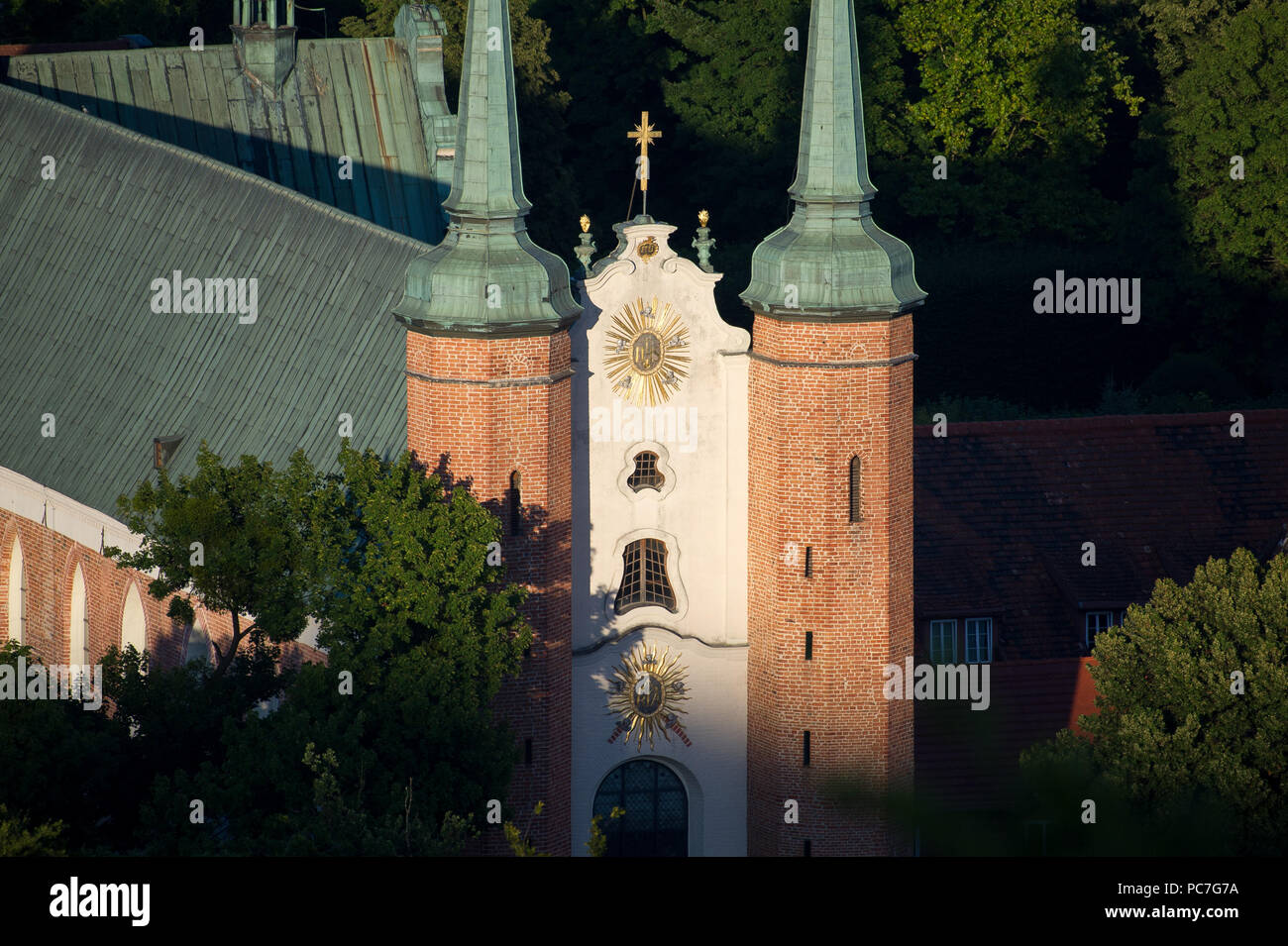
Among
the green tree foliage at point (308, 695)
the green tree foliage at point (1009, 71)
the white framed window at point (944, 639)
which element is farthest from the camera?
the green tree foliage at point (1009, 71)

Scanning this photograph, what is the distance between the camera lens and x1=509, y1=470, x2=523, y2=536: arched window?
4950 cm

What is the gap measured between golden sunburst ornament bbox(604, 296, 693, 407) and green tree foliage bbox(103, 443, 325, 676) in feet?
17.9

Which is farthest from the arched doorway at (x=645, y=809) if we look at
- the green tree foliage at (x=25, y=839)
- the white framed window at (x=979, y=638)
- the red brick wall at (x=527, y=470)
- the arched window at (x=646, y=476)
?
the green tree foliage at (x=25, y=839)

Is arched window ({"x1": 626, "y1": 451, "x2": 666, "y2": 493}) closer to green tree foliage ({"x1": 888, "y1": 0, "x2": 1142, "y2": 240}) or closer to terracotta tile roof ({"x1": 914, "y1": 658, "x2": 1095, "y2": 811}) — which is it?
terracotta tile roof ({"x1": 914, "y1": 658, "x2": 1095, "y2": 811})

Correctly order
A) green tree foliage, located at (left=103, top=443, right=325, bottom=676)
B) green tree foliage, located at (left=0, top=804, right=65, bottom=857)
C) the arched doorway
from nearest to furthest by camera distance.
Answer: green tree foliage, located at (left=0, top=804, right=65, bottom=857) < green tree foliage, located at (left=103, top=443, right=325, bottom=676) < the arched doorway

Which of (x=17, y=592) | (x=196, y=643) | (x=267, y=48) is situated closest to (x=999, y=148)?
(x=267, y=48)

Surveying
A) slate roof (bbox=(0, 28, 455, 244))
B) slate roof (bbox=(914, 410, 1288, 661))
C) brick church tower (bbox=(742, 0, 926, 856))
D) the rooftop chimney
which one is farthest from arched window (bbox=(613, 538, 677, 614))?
the rooftop chimney

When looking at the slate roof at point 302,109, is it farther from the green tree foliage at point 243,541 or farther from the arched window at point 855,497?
the green tree foliage at point 243,541

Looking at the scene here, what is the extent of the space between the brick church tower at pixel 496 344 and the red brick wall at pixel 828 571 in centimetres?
348

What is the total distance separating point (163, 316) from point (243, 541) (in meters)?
14.2

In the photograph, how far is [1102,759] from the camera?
160 feet

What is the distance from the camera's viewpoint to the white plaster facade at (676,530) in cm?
5012

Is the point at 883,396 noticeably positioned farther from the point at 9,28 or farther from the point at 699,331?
the point at 9,28
